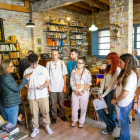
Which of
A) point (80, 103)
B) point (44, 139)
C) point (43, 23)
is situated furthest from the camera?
point (43, 23)

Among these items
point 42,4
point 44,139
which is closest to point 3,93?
point 44,139

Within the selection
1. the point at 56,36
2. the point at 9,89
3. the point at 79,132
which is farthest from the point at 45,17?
the point at 79,132

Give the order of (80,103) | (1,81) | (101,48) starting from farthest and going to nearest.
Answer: (101,48) → (80,103) → (1,81)

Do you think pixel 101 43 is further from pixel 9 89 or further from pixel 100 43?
pixel 9 89

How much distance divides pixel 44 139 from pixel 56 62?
1.64 meters

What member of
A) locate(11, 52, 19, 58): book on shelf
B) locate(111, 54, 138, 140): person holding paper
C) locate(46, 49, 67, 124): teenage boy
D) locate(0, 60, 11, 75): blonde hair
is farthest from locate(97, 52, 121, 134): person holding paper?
locate(11, 52, 19, 58): book on shelf

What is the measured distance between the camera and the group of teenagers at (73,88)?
2213mm

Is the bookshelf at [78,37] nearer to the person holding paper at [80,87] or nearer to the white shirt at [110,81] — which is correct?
the person holding paper at [80,87]

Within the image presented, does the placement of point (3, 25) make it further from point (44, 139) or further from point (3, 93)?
point (44, 139)

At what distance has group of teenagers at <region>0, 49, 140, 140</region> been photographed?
7.26 ft

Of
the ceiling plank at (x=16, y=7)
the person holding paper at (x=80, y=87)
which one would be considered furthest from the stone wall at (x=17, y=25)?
the person holding paper at (x=80, y=87)

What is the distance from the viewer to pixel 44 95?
2932 mm

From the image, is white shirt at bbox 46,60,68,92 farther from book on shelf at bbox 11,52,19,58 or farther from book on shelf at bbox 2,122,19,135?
book on shelf at bbox 11,52,19,58

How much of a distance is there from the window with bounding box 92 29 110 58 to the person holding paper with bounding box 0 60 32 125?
22.7 feet
